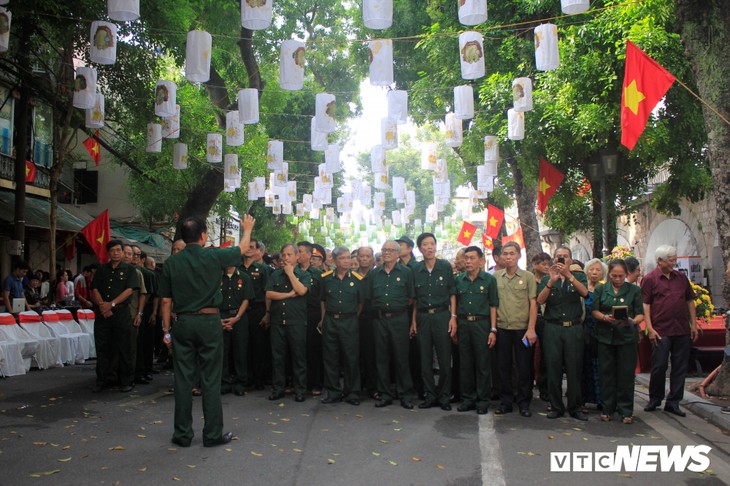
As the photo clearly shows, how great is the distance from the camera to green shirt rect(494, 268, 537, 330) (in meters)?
8.57

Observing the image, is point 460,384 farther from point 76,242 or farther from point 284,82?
point 76,242

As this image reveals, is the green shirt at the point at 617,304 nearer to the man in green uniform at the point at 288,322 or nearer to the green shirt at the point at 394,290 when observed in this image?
the green shirt at the point at 394,290

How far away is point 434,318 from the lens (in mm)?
8953

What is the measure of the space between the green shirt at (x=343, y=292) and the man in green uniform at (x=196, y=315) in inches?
105

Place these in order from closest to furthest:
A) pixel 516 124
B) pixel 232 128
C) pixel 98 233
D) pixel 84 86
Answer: pixel 84 86, pixel 98 233, pixel 516 124, pixel 232 128

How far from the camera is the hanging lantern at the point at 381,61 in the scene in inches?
569

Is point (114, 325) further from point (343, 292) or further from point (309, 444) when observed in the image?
point (309, 444)

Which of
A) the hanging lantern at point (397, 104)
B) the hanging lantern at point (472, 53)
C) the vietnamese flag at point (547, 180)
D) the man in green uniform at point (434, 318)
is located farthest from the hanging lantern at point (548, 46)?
the man in green uniform at point (434, 318)

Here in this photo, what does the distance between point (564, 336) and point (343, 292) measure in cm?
284

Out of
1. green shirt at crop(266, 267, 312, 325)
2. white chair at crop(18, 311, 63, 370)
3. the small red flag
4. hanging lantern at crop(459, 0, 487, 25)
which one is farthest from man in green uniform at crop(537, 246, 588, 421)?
the small red flag

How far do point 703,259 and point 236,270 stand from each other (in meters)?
17.9

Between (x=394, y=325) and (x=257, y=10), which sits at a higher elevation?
(x=257, y=10)

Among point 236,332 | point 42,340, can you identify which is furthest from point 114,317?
point 42,340

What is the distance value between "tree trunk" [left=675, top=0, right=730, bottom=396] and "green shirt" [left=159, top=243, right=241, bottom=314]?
262 inches
